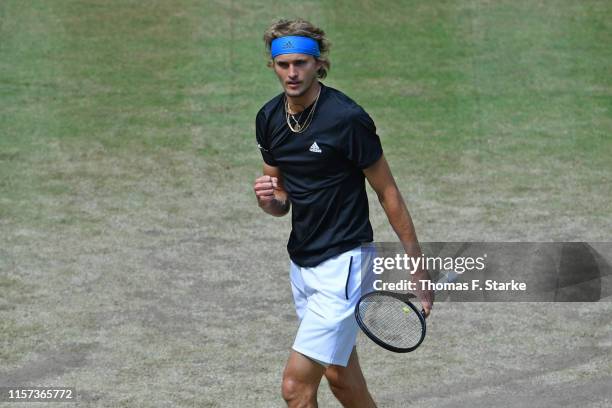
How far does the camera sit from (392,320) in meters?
6.52

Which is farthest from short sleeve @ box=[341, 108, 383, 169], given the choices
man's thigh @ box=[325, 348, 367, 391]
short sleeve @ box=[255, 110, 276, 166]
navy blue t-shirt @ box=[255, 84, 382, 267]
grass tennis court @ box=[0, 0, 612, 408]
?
grass tennis court @ box=[0, 0, 612, 408]

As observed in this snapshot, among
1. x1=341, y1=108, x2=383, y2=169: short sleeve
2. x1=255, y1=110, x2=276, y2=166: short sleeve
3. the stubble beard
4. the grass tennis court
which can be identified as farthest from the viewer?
the grass tennis court

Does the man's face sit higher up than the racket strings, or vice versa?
the man's face

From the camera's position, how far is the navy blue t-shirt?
632cm

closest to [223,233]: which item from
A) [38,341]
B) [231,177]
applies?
[231,177]

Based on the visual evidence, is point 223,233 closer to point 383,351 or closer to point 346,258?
point 383,351

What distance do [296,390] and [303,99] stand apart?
5.01ft

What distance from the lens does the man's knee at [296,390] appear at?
21.3ft

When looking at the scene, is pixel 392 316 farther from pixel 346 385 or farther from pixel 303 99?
pixel 303 99

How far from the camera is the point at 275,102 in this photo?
669cm

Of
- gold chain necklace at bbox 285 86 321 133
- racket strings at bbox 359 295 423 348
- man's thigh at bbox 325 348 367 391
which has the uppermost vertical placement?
gold chain necklace at bbox 285 86 321 133

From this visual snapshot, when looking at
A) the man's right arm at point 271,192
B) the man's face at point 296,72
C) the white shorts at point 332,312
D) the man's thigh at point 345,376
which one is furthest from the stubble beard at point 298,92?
the man's thigh at point 345,376

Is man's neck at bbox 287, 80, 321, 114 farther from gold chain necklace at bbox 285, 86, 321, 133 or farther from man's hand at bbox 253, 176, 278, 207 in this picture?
man's hand at bbox 253, 176, 278, 207

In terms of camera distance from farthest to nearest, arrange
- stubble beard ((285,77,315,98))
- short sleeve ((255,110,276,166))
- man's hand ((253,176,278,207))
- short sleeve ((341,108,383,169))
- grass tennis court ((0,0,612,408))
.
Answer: grass tennis court ((0,0,612,408))
short sleeve ((255,110,276,166))
man's hand ((253,176,278,207))
stubble beard ((285,77,315,98))
short sleeve ((341,108,383,169))
